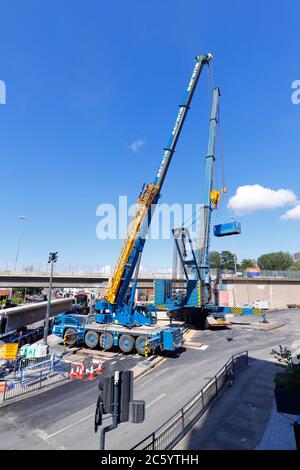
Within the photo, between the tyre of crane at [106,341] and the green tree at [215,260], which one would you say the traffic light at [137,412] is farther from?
the green tree at [215,260]

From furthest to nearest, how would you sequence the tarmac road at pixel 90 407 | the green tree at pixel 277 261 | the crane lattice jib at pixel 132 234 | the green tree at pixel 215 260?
the green tree at pixel 215 260 < the green tree at pixel 277 261 < the crane lattice jib at pixel 132 234 < the tarmac road at pixel 90 407

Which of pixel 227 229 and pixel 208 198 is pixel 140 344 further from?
pixel 208 198

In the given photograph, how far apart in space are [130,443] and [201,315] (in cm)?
2293

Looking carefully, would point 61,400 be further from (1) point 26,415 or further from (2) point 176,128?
(2) point 176,128

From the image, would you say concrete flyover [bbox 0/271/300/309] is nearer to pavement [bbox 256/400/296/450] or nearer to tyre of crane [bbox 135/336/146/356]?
tyre of crane [bbox 135/336/146/356]

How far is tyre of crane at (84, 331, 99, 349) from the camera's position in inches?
772

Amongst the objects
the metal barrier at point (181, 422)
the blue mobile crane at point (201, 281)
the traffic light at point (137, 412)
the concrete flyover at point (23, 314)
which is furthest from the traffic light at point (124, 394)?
the blue mobile crane at point (201, 281)

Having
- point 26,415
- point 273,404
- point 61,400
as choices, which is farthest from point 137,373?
point 273,404

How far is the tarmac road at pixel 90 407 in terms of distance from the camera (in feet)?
27.5

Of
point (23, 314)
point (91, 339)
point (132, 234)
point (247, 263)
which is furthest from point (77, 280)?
point (247, 263)

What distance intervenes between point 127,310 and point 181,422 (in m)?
11.8

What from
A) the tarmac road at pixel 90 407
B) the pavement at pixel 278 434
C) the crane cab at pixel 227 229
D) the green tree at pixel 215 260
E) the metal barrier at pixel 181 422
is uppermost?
the green tree at pixel 215 260

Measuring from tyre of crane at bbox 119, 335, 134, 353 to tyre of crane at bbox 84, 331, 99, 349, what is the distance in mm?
2091

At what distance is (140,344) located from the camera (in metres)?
18.0
